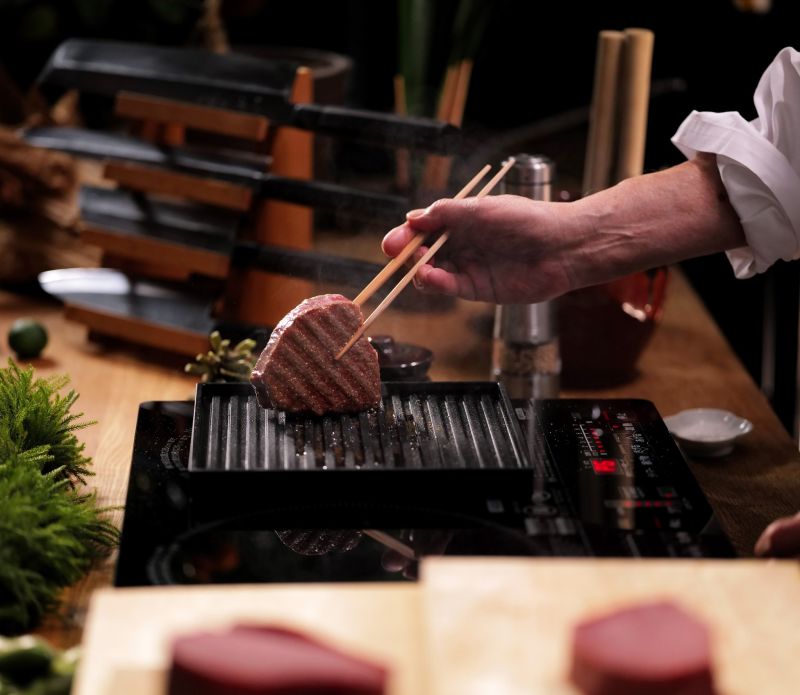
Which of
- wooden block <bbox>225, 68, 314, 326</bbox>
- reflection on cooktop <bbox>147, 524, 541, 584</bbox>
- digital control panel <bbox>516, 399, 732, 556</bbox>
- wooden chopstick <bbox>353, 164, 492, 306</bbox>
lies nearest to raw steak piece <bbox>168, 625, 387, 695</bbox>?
reflection on cooktop <bbox>147, 524, 541, 584</bbox>

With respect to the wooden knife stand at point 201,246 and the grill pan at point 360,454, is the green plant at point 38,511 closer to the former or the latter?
the grill pan at point 360,454

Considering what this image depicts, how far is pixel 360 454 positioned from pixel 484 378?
75 cm

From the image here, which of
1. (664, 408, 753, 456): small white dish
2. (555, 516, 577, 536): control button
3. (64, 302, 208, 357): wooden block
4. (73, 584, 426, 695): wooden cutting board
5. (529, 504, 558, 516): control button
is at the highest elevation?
(73, 584, 426, 695): wooden cutting board

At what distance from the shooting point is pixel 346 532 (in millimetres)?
1317

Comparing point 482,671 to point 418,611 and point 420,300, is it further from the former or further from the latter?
point 420,300

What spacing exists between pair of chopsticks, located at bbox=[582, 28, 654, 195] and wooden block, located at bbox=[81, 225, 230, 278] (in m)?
0.77

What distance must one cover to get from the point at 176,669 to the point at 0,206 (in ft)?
7.21

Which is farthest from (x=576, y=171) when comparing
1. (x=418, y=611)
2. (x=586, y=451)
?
(x=418, y=611)

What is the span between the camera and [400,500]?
4.53ft

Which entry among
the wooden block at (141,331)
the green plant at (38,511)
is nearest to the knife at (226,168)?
the wooden block at (141,331)

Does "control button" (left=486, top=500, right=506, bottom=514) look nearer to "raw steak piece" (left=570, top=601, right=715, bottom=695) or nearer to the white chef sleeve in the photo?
"raw steak piece" (left=570, top=601, right=715, bottom=695)

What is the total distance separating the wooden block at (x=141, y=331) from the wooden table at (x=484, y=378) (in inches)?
2.0

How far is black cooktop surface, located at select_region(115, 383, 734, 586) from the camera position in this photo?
49.8 inches

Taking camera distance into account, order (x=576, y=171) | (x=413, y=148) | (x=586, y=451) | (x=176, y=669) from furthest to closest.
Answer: (x=576, y=171) < (x=413, y=148) < (x=586, y=451) < (x=176, y=669)
